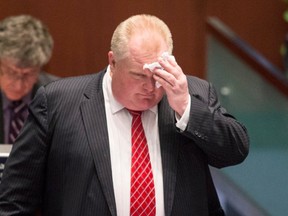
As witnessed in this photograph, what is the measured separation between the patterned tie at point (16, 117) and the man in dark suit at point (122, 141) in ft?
3.41

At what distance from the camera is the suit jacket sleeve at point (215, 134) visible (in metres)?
2.26

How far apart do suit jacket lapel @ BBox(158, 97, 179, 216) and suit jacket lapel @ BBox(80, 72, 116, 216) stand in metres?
0.16

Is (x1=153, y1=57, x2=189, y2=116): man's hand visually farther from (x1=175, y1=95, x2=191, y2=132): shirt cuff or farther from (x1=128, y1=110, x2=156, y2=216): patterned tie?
(x1=128, y1=110, x2=156, y2=216): patterned tie

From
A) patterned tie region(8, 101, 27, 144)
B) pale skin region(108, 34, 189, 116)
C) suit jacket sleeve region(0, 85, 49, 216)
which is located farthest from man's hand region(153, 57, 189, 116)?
patterned tie region(8, 101, 27, 144)

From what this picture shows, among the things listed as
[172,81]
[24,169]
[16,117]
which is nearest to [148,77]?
[172,81]

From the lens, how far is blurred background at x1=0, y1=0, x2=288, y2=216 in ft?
11.6

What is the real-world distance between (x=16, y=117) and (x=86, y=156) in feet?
3.94

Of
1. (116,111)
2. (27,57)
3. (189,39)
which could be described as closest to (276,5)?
(189,39)

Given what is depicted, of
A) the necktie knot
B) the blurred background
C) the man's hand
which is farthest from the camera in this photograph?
the blurred background

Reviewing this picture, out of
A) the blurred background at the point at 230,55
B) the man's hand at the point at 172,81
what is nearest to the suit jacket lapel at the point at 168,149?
the man's hand at the point at 172,81

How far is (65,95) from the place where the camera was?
2363mm

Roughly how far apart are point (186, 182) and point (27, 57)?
132cm

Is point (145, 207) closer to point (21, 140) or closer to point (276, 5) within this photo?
point (21, 140)

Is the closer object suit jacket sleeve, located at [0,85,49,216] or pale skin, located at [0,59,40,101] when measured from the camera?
suit jacket sleeve, located at [0,85,49,216]
